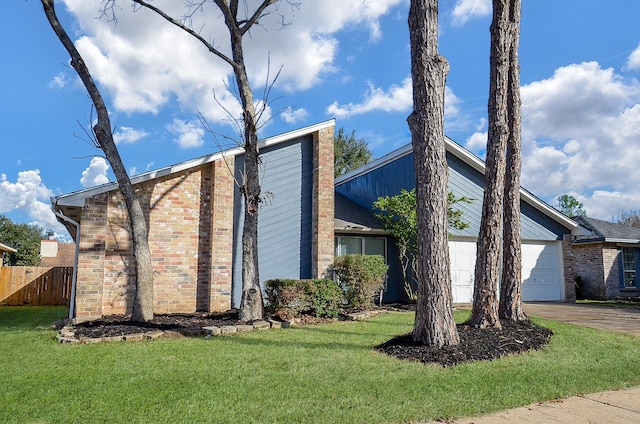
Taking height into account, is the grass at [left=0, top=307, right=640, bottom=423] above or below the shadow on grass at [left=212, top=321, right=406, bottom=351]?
below

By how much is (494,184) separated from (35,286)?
1777 cm

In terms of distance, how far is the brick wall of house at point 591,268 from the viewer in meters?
18.8

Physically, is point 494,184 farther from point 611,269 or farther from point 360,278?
point 611,269

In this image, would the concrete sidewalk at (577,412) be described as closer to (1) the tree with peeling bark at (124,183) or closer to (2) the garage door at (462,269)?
(1) the tree with peeling bark at (124,183)

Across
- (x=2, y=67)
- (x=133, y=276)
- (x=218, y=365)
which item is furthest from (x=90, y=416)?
(x=2, y=67)

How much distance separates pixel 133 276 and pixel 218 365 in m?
5.49

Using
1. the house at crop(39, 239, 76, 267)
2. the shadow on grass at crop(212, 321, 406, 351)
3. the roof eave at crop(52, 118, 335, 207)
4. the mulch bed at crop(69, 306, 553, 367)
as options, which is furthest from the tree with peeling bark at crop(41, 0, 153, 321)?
the house at crop(39, 239, 76, 267)

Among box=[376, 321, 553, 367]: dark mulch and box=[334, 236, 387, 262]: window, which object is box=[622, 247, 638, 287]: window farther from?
box=[376, 321, 553, 367]: dark mulch

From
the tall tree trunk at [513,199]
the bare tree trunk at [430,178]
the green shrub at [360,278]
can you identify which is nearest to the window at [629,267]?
the green shrub at [360,278]

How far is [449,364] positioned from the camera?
18.6ft

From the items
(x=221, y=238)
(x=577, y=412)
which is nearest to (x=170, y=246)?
(x=221, y=238)

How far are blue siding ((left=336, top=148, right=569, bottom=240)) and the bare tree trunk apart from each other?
8758 millimetres

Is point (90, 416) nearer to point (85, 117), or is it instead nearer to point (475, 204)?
point (85, 117)

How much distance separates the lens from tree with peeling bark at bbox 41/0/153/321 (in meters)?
9.04
